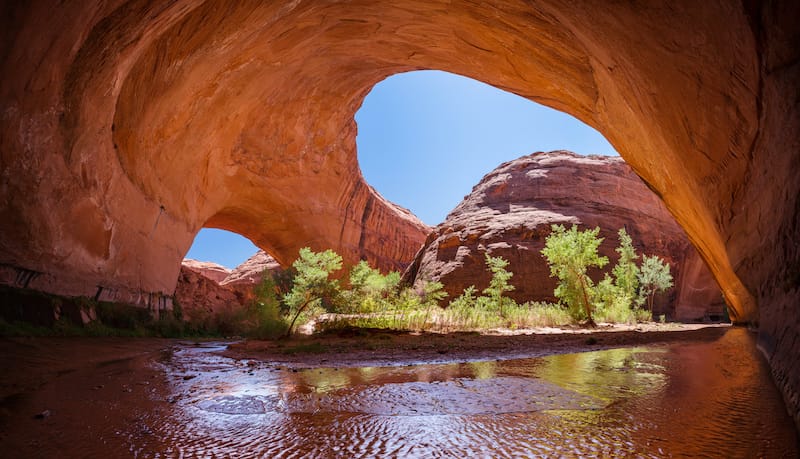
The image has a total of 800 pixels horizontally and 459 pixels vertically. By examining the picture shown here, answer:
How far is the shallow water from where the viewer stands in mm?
1749

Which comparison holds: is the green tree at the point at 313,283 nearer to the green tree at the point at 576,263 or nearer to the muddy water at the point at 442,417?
the muddy water at the point at 442,417

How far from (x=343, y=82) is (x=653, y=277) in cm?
1966

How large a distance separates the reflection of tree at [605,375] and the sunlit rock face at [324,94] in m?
0.88

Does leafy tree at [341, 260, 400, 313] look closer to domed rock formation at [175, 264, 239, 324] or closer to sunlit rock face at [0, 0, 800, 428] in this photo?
sunlit rock face at [0, 0, 800, 428]

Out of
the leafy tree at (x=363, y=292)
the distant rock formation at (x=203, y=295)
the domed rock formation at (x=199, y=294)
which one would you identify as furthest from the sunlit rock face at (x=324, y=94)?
the domed rock formation at (x=199, y=294)

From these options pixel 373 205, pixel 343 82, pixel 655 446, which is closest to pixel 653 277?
pixel 373 205

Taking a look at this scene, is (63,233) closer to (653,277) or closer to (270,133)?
(270,133)

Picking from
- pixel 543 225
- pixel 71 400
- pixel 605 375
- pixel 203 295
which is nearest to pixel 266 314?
pixel 71 400

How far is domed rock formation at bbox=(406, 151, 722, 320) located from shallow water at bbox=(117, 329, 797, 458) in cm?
2010

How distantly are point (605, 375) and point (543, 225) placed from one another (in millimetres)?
22024

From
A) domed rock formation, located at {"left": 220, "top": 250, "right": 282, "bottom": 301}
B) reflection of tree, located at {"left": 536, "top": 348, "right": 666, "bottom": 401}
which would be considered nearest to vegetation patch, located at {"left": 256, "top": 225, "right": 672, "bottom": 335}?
reflection of tree, located at {"left": 536, "top": 348, "right": 666, "bottom": 401}

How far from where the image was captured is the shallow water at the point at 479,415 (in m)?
1.75

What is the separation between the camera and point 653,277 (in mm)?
22469

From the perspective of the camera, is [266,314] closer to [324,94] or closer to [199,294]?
[324,94]
